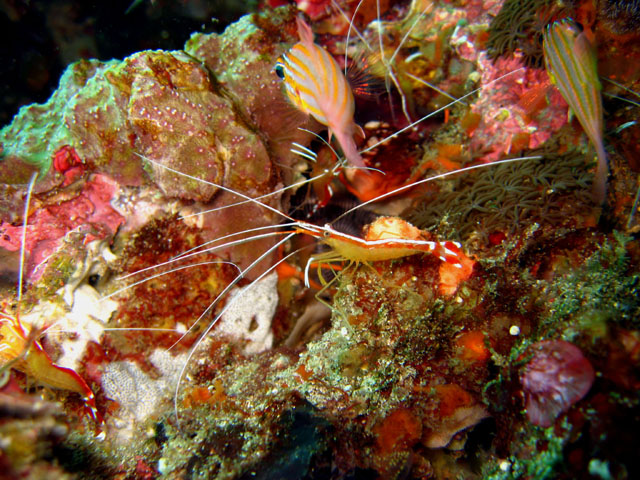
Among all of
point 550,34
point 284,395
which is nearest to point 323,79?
point 550,34

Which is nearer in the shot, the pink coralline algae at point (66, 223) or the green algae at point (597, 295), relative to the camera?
the green algae at point (597, 295)

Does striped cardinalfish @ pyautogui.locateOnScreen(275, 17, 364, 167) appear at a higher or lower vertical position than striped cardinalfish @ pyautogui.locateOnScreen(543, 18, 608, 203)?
higher

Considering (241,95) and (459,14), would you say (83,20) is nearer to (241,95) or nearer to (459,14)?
(241,95)

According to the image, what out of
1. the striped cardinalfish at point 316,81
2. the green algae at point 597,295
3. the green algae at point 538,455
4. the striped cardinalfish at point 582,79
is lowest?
the green algae at point 538,455

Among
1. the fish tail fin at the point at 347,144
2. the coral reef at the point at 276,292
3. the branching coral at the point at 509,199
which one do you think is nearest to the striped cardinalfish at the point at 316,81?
the fish tail fin at the point at 347,144

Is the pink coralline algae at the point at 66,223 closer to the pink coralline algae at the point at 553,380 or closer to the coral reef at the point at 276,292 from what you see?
the coral reef at the point at 276,292

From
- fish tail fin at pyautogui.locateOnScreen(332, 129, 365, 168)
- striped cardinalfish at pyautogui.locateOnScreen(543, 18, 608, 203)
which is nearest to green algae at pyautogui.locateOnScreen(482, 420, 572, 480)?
striped cardinalfish at pyautogui.locateOnScreen(543, 18, 608, 203)

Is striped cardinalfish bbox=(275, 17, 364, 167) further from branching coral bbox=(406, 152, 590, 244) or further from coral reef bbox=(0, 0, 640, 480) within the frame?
branching coral bbox=(406, 152, 590, 244)
